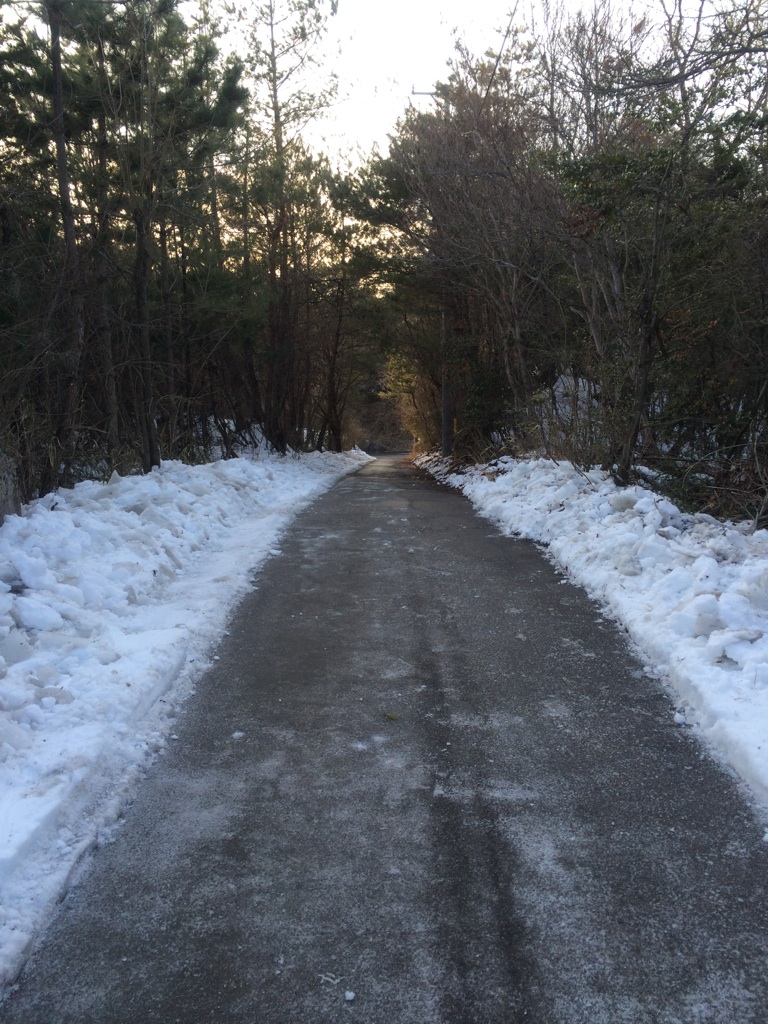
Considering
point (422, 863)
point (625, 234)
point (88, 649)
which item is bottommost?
point (422, 863)

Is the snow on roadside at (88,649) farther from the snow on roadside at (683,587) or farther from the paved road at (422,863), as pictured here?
the snow on roadside at (683,587)

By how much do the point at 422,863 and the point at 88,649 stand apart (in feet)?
9.15

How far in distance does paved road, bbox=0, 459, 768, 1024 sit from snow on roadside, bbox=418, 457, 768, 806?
23cm

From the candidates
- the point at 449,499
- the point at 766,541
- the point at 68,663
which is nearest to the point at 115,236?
the point at 449,499

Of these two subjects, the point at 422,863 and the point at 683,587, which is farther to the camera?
the point at 683,587

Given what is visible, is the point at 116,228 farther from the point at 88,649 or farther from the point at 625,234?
the point at 88,649

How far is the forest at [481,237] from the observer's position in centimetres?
908

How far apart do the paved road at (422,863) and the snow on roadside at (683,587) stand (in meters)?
0.23

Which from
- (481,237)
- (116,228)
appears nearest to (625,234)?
(481,237)

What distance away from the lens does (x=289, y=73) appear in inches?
915

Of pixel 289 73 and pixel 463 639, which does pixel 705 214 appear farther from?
pixel 289 73

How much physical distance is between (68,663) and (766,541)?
18.7 ft

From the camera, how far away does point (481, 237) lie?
604 inches

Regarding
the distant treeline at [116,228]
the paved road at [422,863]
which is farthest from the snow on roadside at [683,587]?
the distant treeline at [116,228]
